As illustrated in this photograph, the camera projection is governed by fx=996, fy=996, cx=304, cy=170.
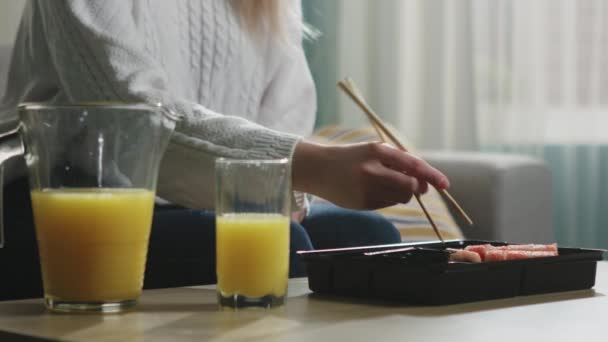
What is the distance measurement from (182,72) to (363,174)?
54 cm

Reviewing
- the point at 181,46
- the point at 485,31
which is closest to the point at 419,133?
the point at 485,31

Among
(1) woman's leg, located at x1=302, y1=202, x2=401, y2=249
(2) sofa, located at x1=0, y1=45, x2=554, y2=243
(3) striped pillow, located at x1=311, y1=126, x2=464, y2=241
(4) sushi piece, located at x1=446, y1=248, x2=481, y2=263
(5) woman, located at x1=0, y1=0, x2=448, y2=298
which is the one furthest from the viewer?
(2) sofa, located at x1=0, y1=45, x2=554, y2=243

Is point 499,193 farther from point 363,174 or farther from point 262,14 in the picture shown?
point 363,174

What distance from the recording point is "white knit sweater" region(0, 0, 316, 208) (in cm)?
114

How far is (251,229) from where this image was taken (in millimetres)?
852

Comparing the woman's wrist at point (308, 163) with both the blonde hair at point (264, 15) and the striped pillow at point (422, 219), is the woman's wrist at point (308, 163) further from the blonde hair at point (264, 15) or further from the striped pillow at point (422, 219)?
the striped pillow at point (422, 219)

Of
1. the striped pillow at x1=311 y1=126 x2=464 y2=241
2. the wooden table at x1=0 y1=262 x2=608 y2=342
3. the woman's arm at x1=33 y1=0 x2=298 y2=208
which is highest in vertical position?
the woman's arm at x1=33 y1=0 x2=298 y2=208

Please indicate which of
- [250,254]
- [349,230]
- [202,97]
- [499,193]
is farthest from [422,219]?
[250,254]

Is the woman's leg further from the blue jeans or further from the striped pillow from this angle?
the striped pillow

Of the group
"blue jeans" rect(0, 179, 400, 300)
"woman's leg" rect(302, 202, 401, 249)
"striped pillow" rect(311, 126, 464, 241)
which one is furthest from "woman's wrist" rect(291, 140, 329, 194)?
"striped pillow" rect(311, 126, 464, 241)

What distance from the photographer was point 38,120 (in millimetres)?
830

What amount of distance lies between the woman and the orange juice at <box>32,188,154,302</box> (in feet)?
0.85

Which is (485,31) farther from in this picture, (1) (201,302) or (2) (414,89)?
(1) (201,302)

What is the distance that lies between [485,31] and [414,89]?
0.31 meters
